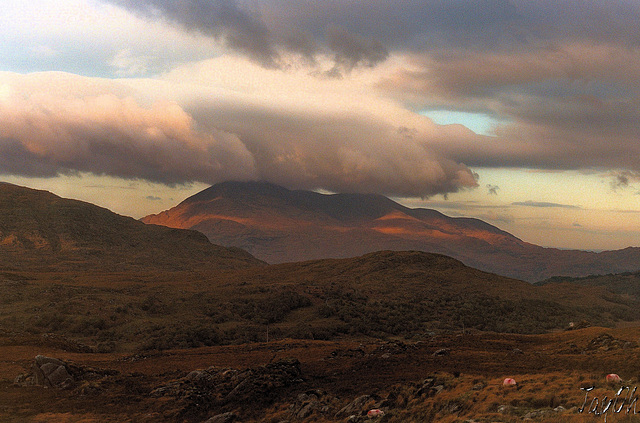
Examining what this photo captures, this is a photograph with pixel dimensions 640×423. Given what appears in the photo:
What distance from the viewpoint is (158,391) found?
29422 mm

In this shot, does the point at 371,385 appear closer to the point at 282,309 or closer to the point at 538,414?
the point at 538,414

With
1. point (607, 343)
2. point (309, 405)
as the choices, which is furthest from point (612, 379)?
point (607, 343)

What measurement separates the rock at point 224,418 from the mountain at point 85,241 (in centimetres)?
11317

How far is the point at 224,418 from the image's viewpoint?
24.4 meters

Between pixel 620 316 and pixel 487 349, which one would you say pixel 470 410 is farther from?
pixel 620 316

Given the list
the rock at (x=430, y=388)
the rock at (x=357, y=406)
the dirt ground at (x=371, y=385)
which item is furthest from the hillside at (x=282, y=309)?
the rock at (x=430, y=388)

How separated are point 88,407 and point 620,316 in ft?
285

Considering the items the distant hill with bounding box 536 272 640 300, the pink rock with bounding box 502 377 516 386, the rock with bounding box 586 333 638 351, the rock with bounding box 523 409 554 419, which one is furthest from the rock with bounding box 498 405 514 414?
the distant hill with bounding box 536 272 640 300

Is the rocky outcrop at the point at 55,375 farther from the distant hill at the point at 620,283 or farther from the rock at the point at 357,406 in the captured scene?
the distant hill at the point at 620,283

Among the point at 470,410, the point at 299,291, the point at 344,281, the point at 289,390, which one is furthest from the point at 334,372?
the point at 344,281
